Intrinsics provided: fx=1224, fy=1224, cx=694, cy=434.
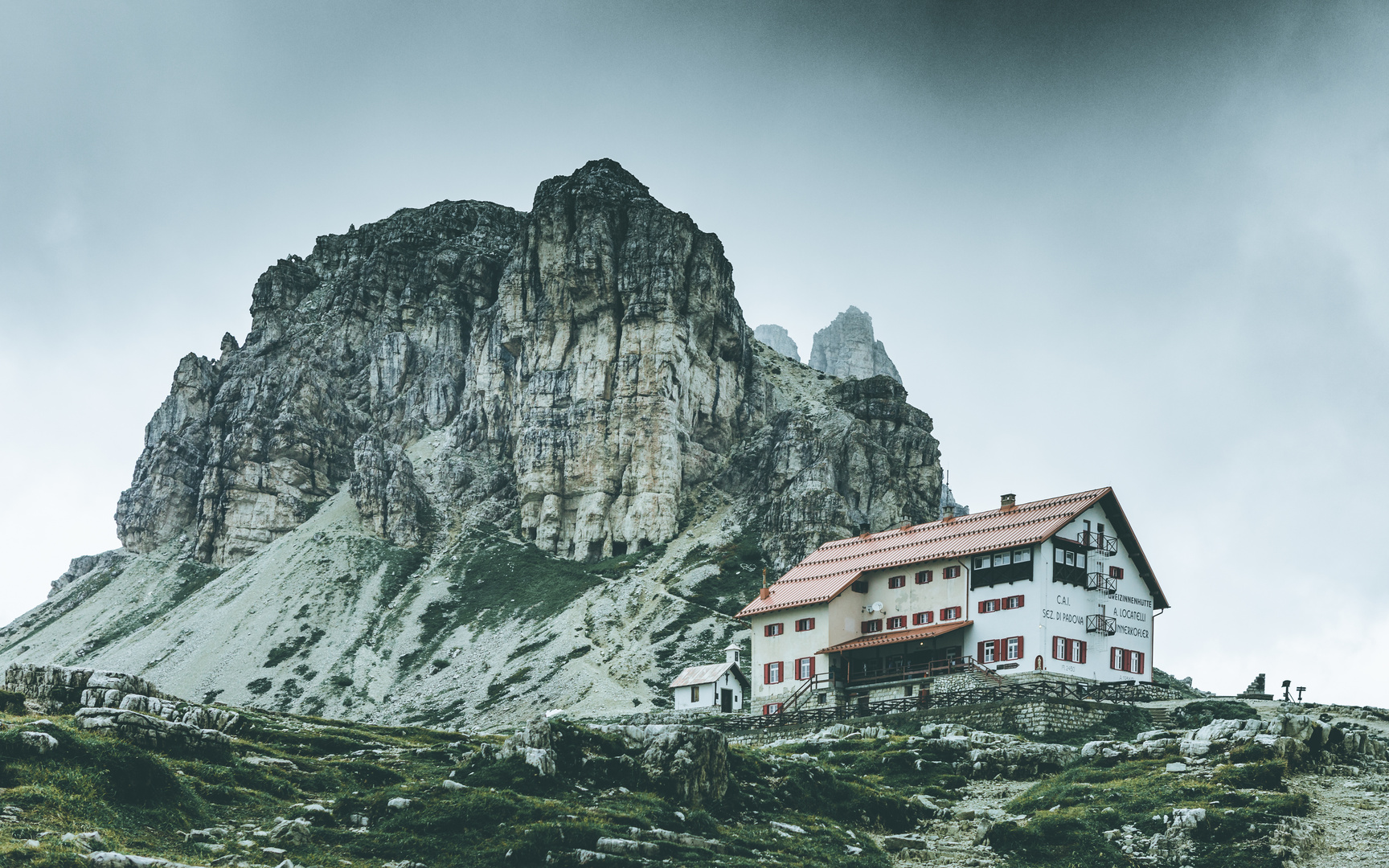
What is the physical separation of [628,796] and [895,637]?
148 feet

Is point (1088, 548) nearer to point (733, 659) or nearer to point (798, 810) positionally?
point (733, 659)

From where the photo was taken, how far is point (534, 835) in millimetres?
37812

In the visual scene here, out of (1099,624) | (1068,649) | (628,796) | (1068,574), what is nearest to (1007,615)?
(1068,649)

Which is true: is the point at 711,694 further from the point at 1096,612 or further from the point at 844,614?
the point at 1096,612

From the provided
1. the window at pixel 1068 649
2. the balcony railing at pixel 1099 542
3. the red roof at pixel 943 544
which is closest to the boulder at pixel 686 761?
the window at pixel 1068 649

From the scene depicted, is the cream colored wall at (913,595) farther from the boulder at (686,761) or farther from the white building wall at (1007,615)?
the boulder at (686,761)

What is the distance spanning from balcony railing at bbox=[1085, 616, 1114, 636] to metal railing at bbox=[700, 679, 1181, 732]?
15.5 feet

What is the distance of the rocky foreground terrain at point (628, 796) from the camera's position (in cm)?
3675

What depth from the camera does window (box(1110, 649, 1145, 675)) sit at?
275 feet

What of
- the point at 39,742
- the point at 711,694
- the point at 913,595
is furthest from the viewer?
the point at 711,694

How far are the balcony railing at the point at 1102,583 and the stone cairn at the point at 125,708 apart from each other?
54.5 m

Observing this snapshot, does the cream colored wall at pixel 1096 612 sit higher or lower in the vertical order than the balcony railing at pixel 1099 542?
lower

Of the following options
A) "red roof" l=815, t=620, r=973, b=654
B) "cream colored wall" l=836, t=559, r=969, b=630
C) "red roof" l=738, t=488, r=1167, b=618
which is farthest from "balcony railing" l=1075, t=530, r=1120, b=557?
"red roof" l=815, t=620, r=973, b=654

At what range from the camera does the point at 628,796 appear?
44125 mm
